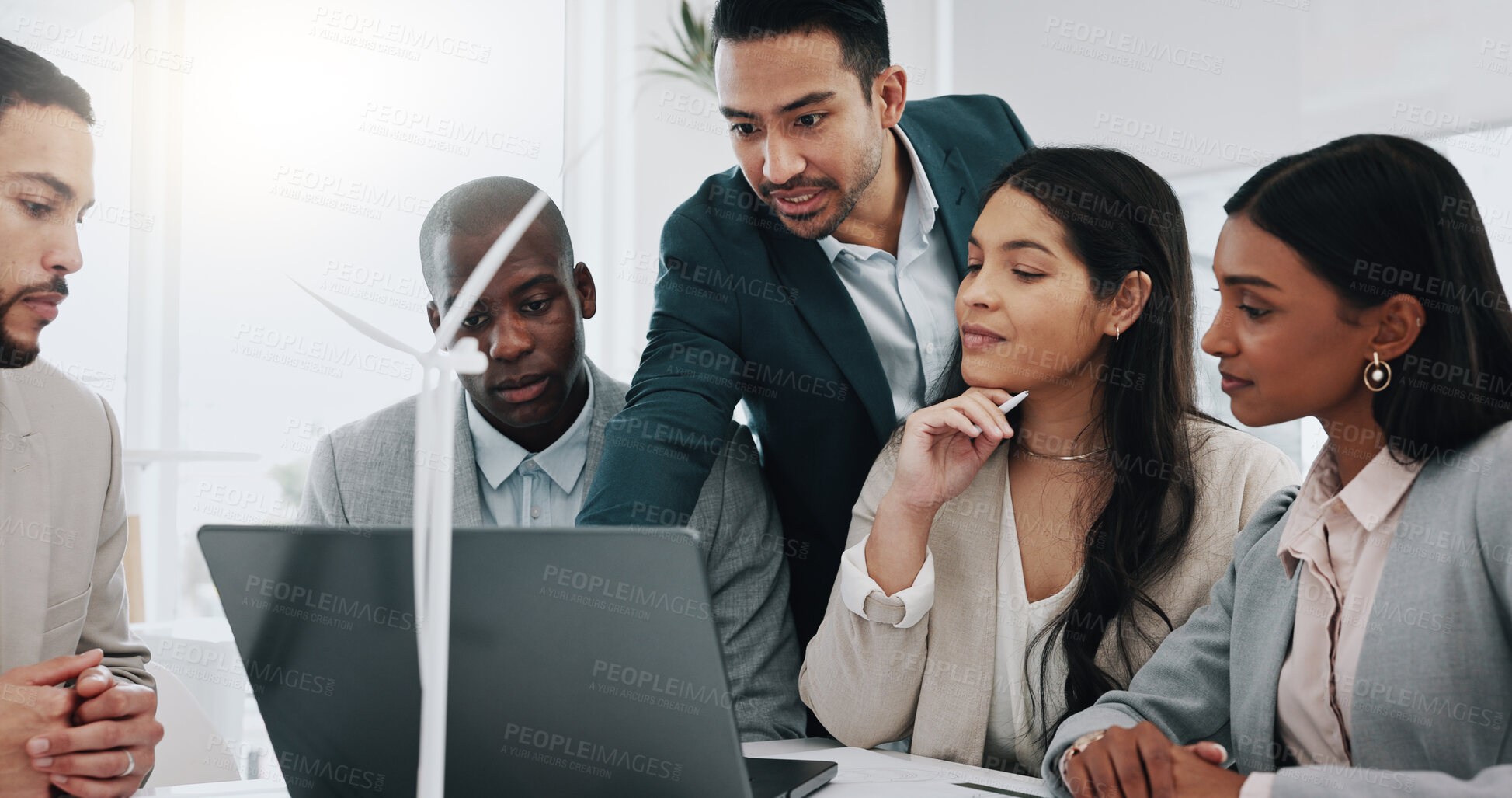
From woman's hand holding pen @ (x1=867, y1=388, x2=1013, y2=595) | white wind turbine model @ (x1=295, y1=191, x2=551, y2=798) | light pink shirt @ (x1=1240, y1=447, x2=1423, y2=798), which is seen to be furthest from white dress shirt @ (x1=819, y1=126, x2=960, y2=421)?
white wind turbine model @ (x1=295, y1=191, x2=551, y2=798)

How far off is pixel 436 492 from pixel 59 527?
123 cm

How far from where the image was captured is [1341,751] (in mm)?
1236

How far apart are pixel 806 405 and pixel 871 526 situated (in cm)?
32

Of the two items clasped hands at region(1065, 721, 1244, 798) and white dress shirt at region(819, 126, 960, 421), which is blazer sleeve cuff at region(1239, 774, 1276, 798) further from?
white dress shirt at region(819, 126, 960, 421)

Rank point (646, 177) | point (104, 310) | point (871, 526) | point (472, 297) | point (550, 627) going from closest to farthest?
1. point (472, 297)
2. point (550, 627)
3. point (871, 526)
4. point (104, 310)
5. point (646, 177)

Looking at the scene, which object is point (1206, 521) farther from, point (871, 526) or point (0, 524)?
point (0, 524)

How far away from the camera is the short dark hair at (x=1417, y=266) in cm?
115

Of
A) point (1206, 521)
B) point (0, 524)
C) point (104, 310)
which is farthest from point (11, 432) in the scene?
point (104, 310)

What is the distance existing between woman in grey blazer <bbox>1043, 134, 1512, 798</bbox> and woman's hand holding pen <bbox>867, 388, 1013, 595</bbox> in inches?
13.2

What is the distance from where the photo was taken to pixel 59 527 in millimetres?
1692

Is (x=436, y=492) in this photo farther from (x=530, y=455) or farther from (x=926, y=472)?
(x=530, y=455)

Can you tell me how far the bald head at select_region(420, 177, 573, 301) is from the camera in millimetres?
2080

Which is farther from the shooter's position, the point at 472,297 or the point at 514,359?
the point at 514,359

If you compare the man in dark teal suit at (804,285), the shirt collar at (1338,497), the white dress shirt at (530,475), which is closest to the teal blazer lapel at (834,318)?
the man in dark teal suit at (804,285)
